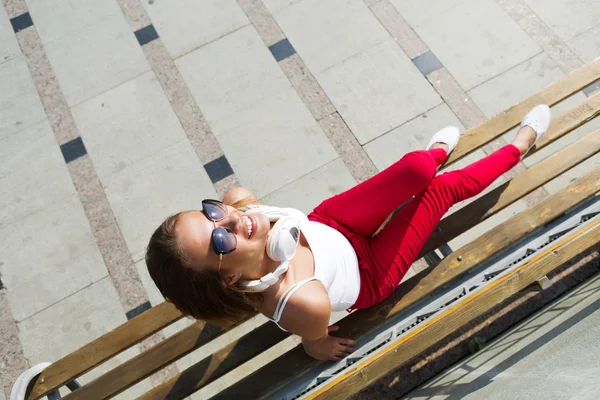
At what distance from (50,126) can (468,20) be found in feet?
11.4

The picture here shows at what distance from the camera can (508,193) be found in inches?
103

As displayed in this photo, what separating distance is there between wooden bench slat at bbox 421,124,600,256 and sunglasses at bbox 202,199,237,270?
1157mm

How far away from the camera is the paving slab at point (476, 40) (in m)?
3.76

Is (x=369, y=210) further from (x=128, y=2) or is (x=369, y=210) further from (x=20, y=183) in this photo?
(x=128, y=2)

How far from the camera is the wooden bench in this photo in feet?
6.77

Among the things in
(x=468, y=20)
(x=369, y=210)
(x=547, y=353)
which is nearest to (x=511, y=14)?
(x=468, y=20)

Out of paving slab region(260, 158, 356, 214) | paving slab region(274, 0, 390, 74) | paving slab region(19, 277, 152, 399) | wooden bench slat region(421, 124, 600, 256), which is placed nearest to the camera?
wooden bench slat region(421, 124, 600, 256)

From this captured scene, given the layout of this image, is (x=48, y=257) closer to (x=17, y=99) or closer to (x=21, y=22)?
(x=17, y=99)

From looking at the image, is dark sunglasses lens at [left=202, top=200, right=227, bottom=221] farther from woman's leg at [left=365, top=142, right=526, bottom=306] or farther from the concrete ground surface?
the concrete ground surface

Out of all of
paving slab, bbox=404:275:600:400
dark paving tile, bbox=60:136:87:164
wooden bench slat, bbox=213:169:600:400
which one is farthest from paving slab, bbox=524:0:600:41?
dark paving tile, bbox=60:136:87:164

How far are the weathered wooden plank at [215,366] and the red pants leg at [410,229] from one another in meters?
0.47

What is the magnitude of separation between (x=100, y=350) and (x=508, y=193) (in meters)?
2.22

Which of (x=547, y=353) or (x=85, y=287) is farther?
(x=85, y=287)

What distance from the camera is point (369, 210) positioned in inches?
93.4
